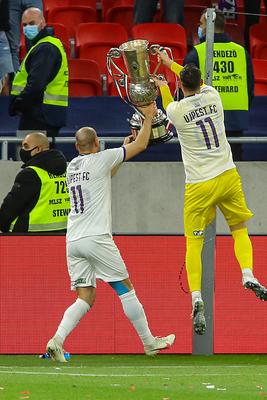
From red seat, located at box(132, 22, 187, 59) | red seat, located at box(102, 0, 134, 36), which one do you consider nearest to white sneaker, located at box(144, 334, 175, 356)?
red seat, located at box(132, 22, 187, 59)

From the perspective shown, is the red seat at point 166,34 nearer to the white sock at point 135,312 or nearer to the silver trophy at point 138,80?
the silver trophy at point 138,80

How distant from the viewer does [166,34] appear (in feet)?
57.7

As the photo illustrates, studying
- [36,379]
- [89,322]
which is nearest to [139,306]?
[89,322]

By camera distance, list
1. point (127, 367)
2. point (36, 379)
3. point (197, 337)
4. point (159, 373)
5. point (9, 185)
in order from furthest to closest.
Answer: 1. point (9, 185)
2. point (197, 337)
3. point (127, 367)
4. point (159, 373)
5. point (36, 379)

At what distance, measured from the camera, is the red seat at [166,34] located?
1753 cm

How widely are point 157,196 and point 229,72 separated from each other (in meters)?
1.44

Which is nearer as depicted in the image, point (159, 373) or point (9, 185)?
point (159, 373)

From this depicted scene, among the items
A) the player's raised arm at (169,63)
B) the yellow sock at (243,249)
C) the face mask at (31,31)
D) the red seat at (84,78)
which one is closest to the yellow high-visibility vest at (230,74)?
the face mask at (31,31)

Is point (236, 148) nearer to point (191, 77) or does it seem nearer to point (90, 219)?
point (191, 77)

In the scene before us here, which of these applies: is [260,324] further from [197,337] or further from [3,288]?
[3,288]

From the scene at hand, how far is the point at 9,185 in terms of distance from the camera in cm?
1516

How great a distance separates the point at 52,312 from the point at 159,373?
2940 millimetres

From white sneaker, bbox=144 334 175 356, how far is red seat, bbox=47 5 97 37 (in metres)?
6.78

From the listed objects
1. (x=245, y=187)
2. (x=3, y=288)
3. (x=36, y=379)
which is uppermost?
(x=245, y=187)
